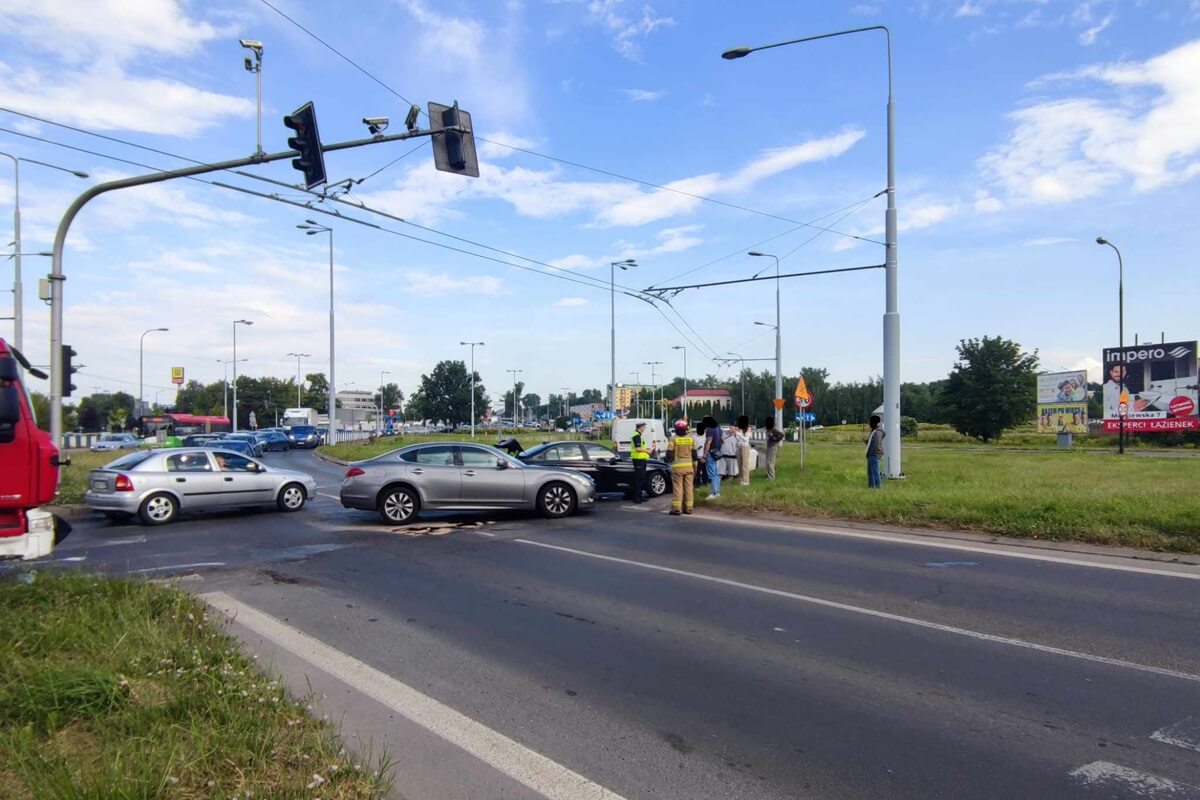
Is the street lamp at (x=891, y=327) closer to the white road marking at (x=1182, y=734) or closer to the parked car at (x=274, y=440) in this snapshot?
the white road marking at (x=1182, y=734)

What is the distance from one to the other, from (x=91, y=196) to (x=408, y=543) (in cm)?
782

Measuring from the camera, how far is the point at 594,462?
18297mm

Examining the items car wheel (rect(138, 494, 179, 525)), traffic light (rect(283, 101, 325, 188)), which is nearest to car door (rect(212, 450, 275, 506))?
car wheel (rect(138, 494, 179, 525))

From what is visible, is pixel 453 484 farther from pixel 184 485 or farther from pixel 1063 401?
pixel 1063 401

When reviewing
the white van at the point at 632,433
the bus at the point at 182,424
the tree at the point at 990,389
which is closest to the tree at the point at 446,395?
the bus at the point at 182,424

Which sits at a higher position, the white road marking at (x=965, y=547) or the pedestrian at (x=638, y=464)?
the pedestrian at (x=638, y=464)

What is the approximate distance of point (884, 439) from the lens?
18625 millimetres

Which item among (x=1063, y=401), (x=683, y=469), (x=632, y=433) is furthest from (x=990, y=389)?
(x=683, y=469)

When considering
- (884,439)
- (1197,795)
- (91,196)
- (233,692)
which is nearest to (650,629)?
(233,692)

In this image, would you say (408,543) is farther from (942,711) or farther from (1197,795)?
(1197,795)

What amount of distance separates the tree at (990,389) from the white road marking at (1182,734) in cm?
6270

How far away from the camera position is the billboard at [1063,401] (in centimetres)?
5959

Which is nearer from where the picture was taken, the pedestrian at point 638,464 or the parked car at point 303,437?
the pedestrian at point 638,464

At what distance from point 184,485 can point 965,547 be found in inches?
537
